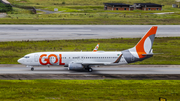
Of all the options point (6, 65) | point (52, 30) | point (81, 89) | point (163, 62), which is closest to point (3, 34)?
point (52, 30)

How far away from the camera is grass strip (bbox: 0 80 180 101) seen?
3063cm

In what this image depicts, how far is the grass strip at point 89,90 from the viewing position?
30.6 metres

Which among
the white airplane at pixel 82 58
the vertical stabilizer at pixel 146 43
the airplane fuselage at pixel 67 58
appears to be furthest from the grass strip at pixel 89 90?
the vertical stabilizer at pixel 146 43

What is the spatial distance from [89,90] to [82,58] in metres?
12.8

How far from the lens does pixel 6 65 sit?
50.0 meters

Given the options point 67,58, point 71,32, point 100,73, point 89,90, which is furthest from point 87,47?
point 89,90

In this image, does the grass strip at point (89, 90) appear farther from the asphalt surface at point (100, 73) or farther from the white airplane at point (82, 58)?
the white airplane at point (82, 58)

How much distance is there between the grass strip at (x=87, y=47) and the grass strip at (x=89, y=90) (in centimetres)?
1724

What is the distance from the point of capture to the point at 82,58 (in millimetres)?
45688

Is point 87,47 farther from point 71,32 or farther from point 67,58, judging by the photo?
point 71,32

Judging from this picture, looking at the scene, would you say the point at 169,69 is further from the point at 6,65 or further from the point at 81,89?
the point at 6,65

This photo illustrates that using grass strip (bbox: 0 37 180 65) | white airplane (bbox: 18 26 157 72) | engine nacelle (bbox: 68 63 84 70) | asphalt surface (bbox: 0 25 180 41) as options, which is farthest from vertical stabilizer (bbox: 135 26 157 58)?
asphalt surface (bbox: 0 25 180 41)

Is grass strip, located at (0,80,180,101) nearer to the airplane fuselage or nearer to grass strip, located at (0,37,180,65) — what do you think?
the airplane fuselage

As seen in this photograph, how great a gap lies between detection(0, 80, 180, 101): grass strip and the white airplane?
703cm
